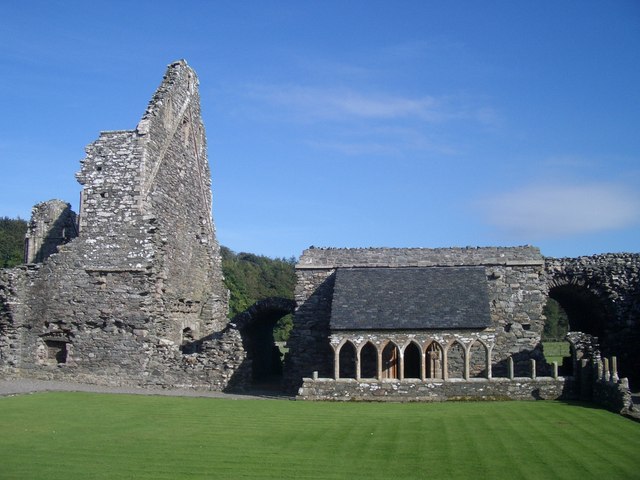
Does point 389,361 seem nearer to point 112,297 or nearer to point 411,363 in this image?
point 411,363

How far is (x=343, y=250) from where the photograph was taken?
28203 millimetres

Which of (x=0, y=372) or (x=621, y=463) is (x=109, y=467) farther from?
(x=0, y=372)

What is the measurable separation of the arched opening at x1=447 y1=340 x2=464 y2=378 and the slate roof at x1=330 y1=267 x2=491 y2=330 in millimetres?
2323

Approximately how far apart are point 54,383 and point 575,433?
A: 51.8 feet

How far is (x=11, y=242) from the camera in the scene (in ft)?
197

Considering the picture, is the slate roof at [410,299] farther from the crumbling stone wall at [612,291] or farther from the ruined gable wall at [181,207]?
the ruined gable wall at [181,207]

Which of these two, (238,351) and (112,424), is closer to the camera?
(112,424)

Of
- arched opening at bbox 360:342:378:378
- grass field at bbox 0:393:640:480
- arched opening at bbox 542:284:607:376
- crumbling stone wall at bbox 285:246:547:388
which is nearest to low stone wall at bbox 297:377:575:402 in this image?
grass field at bbox 0:393:640:480

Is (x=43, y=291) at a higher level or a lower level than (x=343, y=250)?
lower

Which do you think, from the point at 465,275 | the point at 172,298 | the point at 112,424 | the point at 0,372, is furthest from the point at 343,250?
the point at 112,424

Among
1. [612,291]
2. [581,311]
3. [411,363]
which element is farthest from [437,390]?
[581,311]

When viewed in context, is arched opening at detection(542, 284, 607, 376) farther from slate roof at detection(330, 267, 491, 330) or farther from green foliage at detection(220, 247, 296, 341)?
green foliage at detection(220, 247, 296, 341)

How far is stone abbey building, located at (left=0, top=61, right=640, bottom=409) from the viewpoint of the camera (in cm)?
2280

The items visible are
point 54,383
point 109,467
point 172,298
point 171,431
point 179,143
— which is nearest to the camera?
point 109,467
